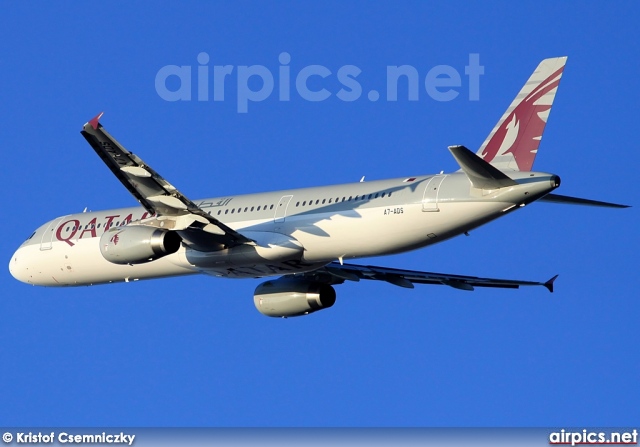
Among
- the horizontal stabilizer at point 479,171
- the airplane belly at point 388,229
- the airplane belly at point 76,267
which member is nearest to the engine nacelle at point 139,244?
the airplane belly at point 76,267

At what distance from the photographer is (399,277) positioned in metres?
50.5

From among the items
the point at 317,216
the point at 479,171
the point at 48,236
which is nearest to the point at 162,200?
the point at 317,216

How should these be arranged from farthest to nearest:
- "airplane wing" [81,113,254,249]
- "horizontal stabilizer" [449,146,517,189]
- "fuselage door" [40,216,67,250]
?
"fuselage door" [40,216,67,250] → "airplane wing" [81,113,254,249] → "horizontal stabilizer" [449,146,517,189]

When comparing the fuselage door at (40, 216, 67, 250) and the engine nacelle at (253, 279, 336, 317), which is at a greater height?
the fuselage door at (40, 216, 67, 250)

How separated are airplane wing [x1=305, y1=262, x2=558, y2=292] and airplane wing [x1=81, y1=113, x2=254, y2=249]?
579cm

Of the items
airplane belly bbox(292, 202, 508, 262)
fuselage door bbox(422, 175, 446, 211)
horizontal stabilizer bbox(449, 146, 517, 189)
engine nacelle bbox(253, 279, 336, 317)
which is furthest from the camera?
engine nacelle bbox(253, 279, 336, 317)

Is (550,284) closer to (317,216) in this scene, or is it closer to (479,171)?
(317,216)

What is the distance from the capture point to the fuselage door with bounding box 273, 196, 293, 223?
45.7 m

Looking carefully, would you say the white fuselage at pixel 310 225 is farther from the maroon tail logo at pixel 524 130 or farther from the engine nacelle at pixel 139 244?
the engine nacelle at pixel 139 244

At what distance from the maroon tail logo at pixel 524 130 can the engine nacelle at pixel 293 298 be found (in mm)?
9039

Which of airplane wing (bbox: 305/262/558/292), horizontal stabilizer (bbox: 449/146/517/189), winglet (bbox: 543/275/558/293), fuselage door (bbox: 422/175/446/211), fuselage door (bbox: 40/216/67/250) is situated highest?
fuselage door (bbox: 40/216/67/250)

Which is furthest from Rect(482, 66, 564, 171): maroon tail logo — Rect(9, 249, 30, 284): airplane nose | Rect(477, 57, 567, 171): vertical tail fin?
Rect(9, 249, 30, 284): airplane nose

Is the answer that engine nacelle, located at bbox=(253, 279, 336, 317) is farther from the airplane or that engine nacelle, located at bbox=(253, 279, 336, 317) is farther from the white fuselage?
the white fuselage

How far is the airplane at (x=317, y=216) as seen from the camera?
41.6 metres
